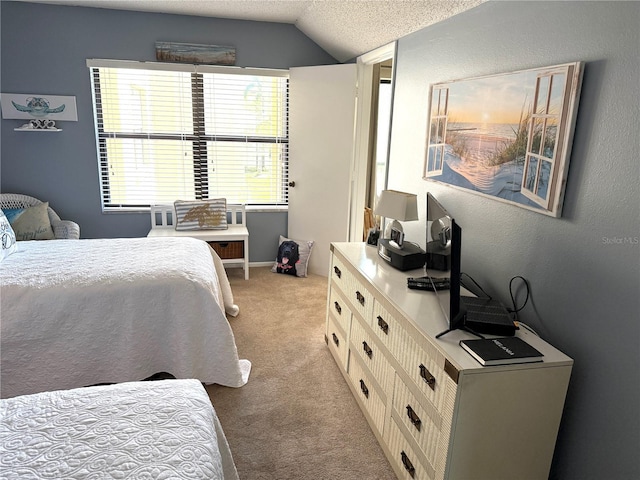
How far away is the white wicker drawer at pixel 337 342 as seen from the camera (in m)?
2.65

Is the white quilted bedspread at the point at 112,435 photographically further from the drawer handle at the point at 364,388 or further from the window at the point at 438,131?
the window at the point at 438,131

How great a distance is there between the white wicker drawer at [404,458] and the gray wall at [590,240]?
54cm

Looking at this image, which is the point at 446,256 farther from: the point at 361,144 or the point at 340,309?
the point at 361,144

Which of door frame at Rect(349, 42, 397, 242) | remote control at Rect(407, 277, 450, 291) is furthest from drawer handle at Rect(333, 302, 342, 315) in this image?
door frame at Rect(349, 42, 397, 242)

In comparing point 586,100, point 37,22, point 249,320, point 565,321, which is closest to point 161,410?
point 565,321

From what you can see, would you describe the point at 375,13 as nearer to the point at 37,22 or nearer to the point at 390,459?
the point at 390,459

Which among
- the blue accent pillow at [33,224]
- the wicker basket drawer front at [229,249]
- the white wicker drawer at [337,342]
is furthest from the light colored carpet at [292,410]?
the blue accent pillow at [33,224]

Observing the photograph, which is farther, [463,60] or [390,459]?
[463,60]

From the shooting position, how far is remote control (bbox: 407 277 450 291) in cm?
197

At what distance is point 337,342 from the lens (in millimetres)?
2809

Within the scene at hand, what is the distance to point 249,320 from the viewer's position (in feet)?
11.1

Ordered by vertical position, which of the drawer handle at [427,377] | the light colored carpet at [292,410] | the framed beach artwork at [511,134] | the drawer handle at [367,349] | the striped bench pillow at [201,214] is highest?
the framed beach artwork at [511,134]

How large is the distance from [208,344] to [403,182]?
1.71m

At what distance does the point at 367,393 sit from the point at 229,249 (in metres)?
2.42
